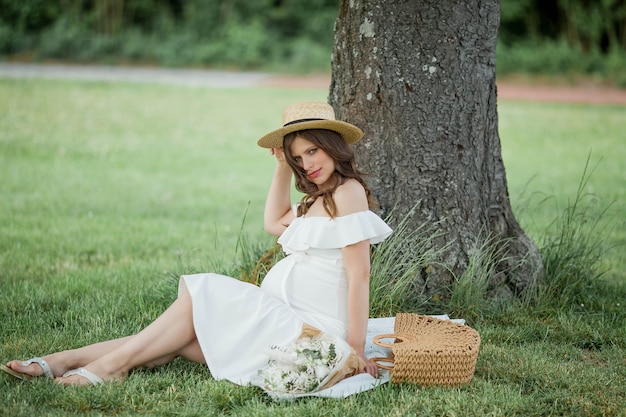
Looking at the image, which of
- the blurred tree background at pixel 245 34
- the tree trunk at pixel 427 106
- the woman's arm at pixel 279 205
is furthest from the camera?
the blurred tree background at pixel 245 34

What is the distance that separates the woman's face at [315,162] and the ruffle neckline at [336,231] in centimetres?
17

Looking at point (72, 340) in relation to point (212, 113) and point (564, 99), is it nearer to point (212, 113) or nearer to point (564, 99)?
point (212, 113)

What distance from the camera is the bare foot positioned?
3340mm

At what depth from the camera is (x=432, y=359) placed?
335 cm

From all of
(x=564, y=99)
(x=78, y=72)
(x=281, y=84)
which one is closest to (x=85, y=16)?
(x=78, y=72)

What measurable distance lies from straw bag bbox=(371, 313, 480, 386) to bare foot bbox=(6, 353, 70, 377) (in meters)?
1.31

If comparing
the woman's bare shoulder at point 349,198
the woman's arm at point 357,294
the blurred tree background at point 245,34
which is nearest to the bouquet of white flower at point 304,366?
the woman's arm at point 357,294

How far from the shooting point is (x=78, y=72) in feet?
61.8

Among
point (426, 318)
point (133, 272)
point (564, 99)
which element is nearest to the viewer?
point (426, 318)

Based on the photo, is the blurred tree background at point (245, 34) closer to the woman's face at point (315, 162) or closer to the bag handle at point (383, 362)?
the woman's face at point (315, 162)

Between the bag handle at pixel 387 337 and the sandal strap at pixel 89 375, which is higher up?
the bag handle at pixel 387 337

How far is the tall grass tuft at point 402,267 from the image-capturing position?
425cm

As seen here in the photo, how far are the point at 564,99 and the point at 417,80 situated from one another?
1341 cm

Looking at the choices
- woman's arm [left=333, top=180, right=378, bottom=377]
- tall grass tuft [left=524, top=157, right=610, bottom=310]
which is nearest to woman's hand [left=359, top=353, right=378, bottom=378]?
woman's arm [left=333, top=180, right=378, bottom=377]
